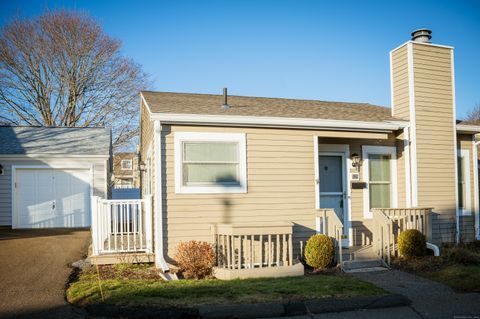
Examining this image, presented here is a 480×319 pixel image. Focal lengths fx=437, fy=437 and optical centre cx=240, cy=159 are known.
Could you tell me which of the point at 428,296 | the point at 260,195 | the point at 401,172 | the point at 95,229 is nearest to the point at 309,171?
the point at 260,195

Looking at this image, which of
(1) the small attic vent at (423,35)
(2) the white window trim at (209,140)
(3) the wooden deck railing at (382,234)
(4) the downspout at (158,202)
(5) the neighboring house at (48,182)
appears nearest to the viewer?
(4) the downspout at (158,202)

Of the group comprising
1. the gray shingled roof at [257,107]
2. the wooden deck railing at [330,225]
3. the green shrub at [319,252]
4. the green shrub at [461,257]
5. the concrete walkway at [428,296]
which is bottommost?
the concrete walkway at [428,296]

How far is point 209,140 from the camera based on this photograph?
8695mm

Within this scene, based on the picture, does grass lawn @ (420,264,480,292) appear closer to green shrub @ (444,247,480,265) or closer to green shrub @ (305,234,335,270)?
green shrub @ (444,247,480,265)

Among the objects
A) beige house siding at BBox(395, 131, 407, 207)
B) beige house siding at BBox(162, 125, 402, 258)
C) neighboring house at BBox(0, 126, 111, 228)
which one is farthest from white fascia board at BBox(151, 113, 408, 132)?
neighboring house at BBox(0, 126, 111, 228)

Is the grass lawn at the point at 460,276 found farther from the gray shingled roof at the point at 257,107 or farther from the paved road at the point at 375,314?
the gray shingled roof at the point at 257,107

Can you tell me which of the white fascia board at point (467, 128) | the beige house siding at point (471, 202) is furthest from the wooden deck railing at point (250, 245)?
the white fascia board at point (467, 128)

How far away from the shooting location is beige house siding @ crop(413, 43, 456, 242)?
10.2 meters

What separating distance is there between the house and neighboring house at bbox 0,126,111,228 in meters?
5.22

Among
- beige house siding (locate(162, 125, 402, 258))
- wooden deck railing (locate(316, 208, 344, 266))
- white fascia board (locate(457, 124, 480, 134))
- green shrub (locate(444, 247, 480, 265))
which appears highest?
white fascia board (locate(457, 124, 480, 134))

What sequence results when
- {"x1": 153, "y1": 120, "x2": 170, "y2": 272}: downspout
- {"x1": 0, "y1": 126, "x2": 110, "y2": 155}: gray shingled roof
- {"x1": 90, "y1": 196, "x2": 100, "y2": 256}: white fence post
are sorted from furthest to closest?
{"x1": 0, "y1": 126, "x2": 110, "y2": 155}: gray shingled roof, {"x1": 90, "y1": 196, "x2": 100, "y2": 256}: white fence post, {"x1": 153, "y1": 120, "x2": 170, "y2": 272}: downspout

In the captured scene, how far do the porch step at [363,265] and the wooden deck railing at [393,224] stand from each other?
0.58 ft

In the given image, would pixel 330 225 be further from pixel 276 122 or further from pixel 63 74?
pixel 63 74

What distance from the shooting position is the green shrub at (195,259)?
7.70 m
